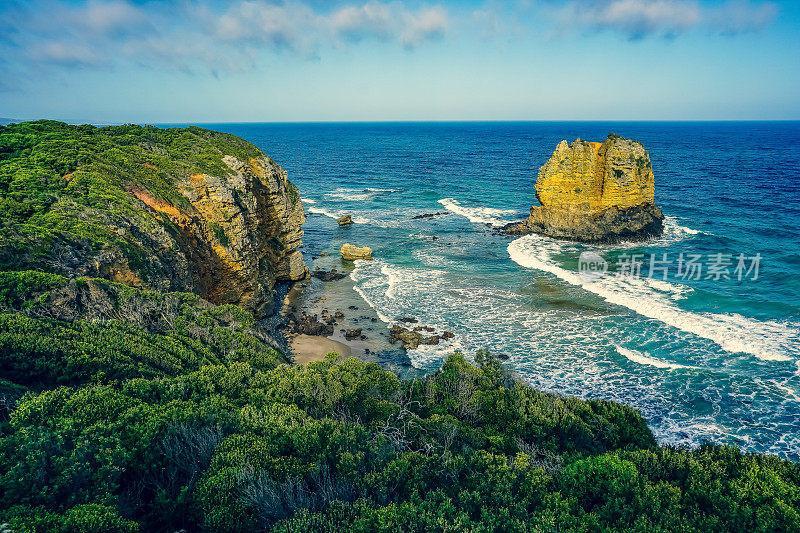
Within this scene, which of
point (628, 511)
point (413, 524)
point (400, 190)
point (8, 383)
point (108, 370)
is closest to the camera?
point (413, 524)

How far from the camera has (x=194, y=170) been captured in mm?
26141

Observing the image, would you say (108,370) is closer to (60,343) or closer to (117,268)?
(60,343)

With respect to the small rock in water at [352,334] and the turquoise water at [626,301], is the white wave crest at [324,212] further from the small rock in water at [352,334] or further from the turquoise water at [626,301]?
the small rock in water at [352,334]

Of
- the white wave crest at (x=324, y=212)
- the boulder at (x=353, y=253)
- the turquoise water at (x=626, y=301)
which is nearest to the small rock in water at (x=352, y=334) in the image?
the turquoise water at (x=626, y=301)

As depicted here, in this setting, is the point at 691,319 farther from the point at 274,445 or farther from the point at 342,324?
the point at 274,445

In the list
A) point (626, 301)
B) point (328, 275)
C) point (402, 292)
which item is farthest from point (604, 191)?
point (328, 275)

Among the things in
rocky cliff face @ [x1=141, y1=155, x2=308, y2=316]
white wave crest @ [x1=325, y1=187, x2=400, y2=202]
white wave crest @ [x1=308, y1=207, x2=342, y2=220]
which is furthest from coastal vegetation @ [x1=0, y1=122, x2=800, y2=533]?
white wave crest @ [x1=325, y1=187, x2=400, y2=202]

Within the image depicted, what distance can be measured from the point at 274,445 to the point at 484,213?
50719mm

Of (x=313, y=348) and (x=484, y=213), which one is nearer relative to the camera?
(x=313, y=348)

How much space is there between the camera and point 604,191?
43.5m

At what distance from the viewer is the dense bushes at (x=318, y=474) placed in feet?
26.4

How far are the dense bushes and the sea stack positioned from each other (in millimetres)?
35098

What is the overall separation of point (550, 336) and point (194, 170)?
81.3ft

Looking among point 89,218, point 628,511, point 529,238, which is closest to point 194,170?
point 89,218
